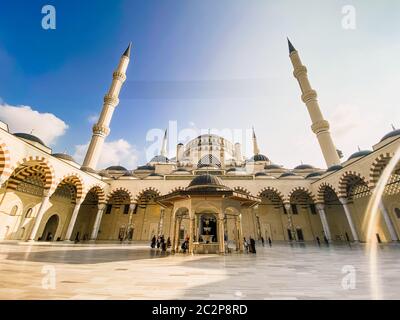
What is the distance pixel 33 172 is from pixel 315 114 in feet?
99.8

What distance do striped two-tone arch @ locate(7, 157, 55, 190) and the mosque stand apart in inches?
2.5

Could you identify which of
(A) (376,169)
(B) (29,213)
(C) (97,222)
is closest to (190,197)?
(A) (376,169)

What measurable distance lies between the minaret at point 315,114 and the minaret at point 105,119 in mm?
24889

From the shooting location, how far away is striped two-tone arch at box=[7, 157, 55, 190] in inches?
518

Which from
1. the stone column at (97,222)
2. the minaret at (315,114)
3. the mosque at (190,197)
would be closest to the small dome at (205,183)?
the mosque at (190,197)

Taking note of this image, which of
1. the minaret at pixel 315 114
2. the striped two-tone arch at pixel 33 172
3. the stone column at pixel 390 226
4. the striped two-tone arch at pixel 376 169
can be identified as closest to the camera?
the stone column at pixel 390 226

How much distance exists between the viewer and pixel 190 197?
31.0 feet

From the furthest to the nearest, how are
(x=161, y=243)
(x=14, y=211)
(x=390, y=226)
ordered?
1. (x=14, y=211)
2. (x=390, y=226)
3. (x=161, y=243)

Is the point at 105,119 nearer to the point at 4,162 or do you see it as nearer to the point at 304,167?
the point at 4,162

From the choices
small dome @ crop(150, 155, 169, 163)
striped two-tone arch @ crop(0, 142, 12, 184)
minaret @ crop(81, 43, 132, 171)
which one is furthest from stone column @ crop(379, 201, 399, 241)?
small dome @ crop(150, 155, 169, 163)

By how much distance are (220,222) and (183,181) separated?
11.7m

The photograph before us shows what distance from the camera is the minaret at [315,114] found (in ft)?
71.0

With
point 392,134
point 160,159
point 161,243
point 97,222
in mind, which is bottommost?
point 161,243

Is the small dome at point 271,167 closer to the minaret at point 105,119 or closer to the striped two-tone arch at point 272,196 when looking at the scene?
the striped two-tone arch at point 272,196
